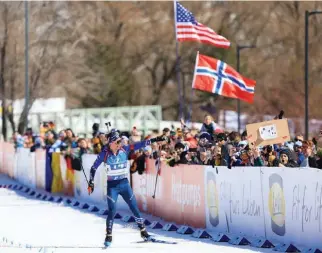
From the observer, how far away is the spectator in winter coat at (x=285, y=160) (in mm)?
17856

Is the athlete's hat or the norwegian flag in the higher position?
the norwegian flag

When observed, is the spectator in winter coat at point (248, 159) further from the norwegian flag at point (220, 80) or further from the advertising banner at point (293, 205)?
the norwegian flag at point (220, 80)

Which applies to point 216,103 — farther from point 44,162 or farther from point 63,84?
point 44,162

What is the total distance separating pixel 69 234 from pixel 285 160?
4.32m

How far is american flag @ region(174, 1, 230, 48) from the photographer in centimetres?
2545

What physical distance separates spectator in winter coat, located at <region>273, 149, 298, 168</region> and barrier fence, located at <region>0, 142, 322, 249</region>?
1.93ft

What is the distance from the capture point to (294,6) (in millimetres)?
74062

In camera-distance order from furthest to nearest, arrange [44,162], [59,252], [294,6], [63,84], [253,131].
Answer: [294,6]
[63,84]
[44,162]
[253,131]
[59,252]

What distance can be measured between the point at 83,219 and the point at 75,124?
3246 cm

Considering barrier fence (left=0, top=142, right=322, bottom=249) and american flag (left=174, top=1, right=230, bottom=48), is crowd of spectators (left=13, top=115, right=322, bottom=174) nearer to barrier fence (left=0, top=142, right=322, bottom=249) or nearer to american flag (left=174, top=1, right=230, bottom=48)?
barrier fence (left=0, top=142, right=322, bottom=249)

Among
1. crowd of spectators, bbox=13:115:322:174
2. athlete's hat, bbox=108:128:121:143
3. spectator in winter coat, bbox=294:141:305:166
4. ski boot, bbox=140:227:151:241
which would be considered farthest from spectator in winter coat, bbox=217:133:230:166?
athlete's hat, bbox=108:128:121:143

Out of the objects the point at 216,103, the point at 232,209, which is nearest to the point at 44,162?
the point at 232,209

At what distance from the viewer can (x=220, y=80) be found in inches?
971

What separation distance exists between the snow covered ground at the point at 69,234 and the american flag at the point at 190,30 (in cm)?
488
